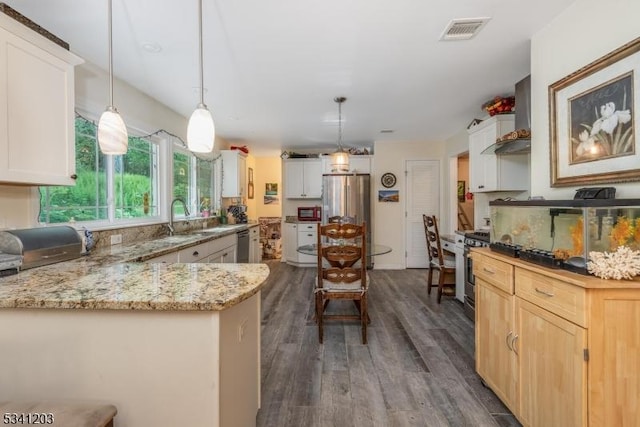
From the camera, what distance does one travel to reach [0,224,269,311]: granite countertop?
1053 millimetres

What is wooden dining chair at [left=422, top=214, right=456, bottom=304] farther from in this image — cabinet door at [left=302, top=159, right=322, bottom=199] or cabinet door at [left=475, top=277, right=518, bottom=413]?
cabinet door at [left=302, top=159, right=322, bottom=199]

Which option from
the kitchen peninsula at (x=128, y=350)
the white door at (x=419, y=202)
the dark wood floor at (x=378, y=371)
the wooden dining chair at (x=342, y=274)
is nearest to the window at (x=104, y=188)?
the kitchen peninsula at (x=128, y=350)

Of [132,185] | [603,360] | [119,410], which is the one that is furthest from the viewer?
[132,185]

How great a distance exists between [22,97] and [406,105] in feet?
11.5

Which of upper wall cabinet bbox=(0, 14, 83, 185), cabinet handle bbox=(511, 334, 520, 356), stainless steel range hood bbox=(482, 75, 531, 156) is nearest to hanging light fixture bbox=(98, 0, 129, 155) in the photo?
upper wall cabinet bbox=(0, 14, 83, 185)

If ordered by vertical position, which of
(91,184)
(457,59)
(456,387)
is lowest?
(456,387)

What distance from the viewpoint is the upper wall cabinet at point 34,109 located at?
1.59 m

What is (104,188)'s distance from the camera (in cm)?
284

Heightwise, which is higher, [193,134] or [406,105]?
[406,105]

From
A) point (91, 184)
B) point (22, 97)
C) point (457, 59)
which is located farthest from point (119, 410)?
point (457, 59)

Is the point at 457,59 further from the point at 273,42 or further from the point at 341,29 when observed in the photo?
the point at 273,42

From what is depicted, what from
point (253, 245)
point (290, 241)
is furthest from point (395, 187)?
point (253, 245)

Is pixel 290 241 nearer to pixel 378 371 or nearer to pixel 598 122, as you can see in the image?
pixel 378 371

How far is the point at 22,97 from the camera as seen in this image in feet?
5.48
